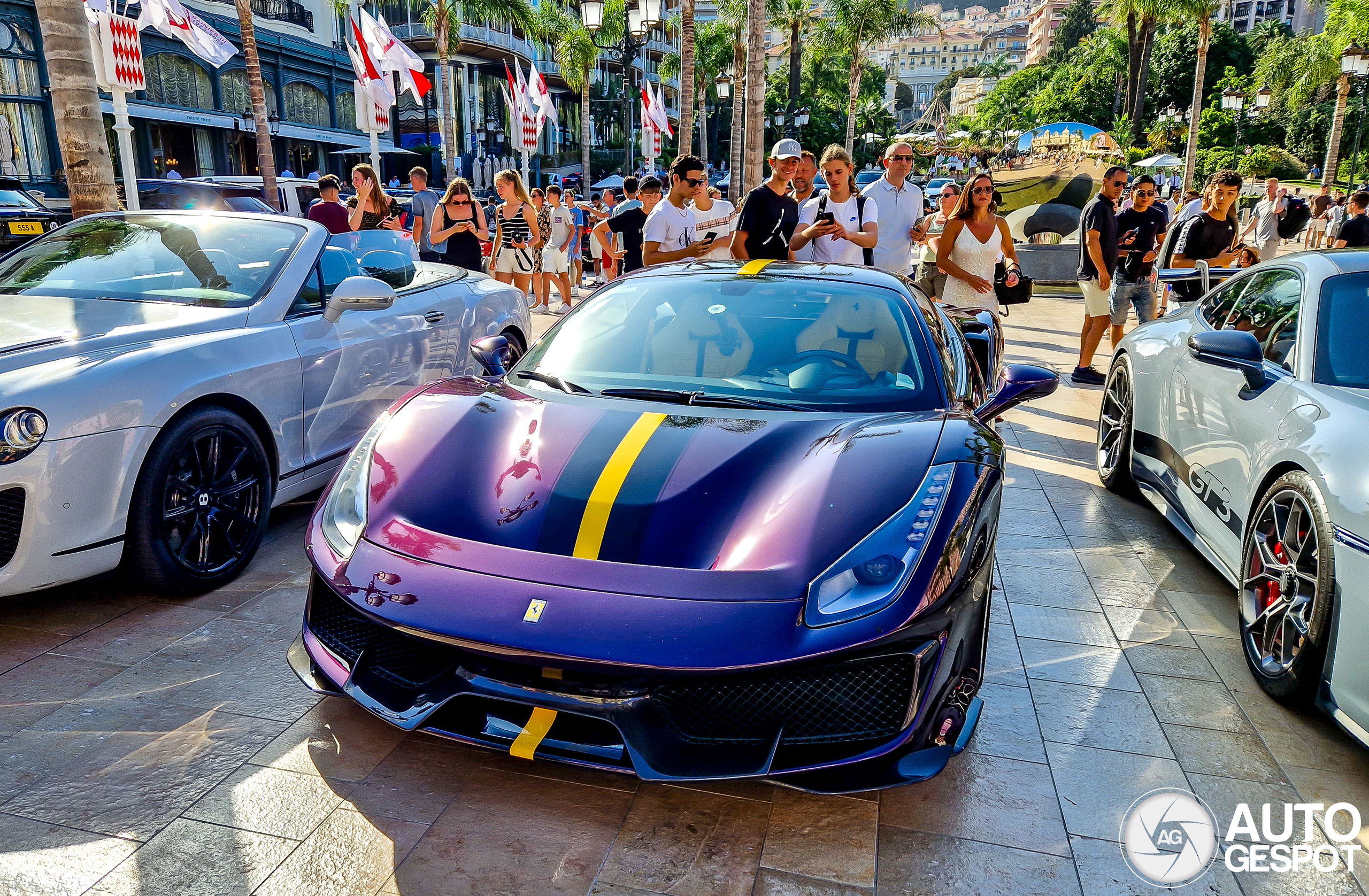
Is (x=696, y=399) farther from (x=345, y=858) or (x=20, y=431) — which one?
(x=20, y=431)

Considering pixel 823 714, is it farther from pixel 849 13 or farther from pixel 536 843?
pixel 849 13

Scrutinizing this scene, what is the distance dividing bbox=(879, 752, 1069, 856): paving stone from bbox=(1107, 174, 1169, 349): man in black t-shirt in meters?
6.27

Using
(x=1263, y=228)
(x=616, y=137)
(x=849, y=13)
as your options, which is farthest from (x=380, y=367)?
(x=616, y=137)

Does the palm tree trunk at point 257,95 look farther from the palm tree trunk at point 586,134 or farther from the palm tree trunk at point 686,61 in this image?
the palm tree trunk at point 586,134

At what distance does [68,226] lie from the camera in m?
4.79

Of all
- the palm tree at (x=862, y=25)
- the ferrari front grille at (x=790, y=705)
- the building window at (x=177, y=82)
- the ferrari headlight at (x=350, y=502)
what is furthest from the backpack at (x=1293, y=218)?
the palm tree at (x=862, y=25)

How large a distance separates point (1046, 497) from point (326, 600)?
403 cm

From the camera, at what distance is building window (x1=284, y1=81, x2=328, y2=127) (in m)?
34.6

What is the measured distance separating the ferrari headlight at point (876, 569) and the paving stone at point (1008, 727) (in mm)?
556

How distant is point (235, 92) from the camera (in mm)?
31484

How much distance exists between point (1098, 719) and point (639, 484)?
1635 mm

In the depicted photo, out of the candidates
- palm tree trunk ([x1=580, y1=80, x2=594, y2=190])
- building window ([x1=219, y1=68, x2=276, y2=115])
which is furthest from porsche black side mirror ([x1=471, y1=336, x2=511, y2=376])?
palm tree trunk ([x1=580, y1=80, x2=594, y2=190])

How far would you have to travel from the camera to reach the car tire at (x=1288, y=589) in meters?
2.86

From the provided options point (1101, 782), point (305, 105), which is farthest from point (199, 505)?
point (305, 105)
